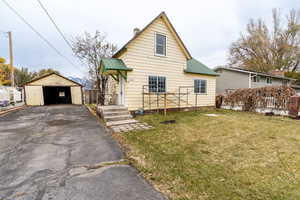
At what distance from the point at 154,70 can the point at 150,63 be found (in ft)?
1.73

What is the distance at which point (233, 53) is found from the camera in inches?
1047

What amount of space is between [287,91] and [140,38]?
33.8 feet

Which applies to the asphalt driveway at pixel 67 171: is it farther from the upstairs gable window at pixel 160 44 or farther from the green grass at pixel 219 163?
the upstairs gable window at pixel 160 44

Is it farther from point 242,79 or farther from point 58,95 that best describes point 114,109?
point 242,79

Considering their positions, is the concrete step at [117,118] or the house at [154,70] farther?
the house at [154,70]

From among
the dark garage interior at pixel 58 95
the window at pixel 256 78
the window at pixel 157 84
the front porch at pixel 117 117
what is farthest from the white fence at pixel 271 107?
the dark garage interior at pixel 58 95

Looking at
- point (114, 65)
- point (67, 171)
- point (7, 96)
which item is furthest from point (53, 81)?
point (67, 171)

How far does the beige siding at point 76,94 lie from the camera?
17.8 m

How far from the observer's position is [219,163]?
3027 mm

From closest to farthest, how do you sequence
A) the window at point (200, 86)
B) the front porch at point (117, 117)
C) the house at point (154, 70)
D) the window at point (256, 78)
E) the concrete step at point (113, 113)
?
the front porch at point (117, 117)
the concrete step at point (113, 113)
the house at point (154, 70)
the window at point (200, 86)
the window at point (256, 78)

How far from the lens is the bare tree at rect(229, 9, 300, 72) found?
2284 cm

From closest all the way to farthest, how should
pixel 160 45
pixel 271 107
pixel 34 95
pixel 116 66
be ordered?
1. pixel 116 66
2. pixel 160 45
3. pixel 271 107
4. pixel 34 95

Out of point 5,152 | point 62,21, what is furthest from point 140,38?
point 5,152

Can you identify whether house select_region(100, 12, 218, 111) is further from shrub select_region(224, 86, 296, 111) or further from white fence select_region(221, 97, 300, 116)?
white fence select_region(221, 97, 300, 116)
